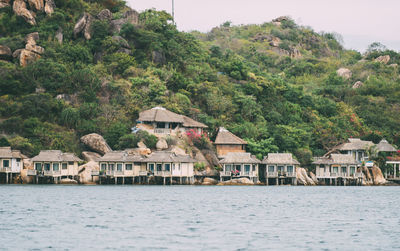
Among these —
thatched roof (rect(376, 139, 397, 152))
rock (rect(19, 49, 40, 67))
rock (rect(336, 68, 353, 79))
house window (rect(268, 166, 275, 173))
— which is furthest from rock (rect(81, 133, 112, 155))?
rock (rect(336, 68, 353, 79))

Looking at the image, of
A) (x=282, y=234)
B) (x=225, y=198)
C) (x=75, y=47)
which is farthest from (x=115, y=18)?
(x=282, y=234)

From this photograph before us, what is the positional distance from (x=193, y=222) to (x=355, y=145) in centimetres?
4356

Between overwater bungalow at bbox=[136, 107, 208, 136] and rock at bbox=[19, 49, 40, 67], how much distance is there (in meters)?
17.0

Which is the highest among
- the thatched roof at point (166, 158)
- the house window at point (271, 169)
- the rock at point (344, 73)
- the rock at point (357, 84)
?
the rock at point (344, 73)

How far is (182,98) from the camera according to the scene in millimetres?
70375

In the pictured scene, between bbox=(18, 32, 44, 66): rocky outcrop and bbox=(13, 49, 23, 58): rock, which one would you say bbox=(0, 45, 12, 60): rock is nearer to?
bbox=(13, 49, 23, 58): rock

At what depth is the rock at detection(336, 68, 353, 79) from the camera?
342ft

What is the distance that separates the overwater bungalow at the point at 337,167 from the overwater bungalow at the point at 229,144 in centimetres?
853

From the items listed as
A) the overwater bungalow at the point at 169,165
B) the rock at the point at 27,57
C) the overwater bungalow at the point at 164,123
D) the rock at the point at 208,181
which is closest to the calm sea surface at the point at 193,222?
the overwater bungalow at the point at 169,165

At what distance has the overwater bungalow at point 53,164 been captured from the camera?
5609 centimetres

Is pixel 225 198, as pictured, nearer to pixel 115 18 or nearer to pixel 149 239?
pixel 149 239

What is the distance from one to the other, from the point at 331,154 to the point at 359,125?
1243 centimetres

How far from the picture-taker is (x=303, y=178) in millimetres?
64062

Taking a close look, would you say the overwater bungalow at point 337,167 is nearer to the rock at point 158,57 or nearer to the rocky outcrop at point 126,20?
the rock at point 158,57
